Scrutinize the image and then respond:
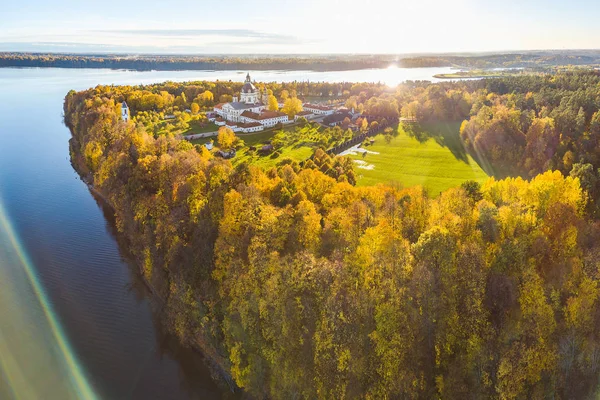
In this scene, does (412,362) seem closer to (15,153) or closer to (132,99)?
(15,153)

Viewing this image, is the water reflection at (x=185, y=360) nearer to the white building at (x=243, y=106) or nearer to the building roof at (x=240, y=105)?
the white building at (x=243, y=106)

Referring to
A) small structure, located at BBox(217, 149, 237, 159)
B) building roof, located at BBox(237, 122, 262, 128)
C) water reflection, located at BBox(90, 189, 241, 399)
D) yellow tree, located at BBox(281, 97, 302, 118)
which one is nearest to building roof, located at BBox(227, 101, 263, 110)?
yellow tree, located at BBox(281, 97, 302, 118)

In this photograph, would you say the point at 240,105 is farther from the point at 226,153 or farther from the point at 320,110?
the point at 226,153

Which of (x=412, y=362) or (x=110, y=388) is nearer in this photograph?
(x=412, y=362)

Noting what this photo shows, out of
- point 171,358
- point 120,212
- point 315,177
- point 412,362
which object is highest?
point 315,177

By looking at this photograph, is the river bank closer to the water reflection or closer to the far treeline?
the water reflection

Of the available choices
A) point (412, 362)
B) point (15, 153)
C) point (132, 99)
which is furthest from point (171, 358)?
point (132, 99)
